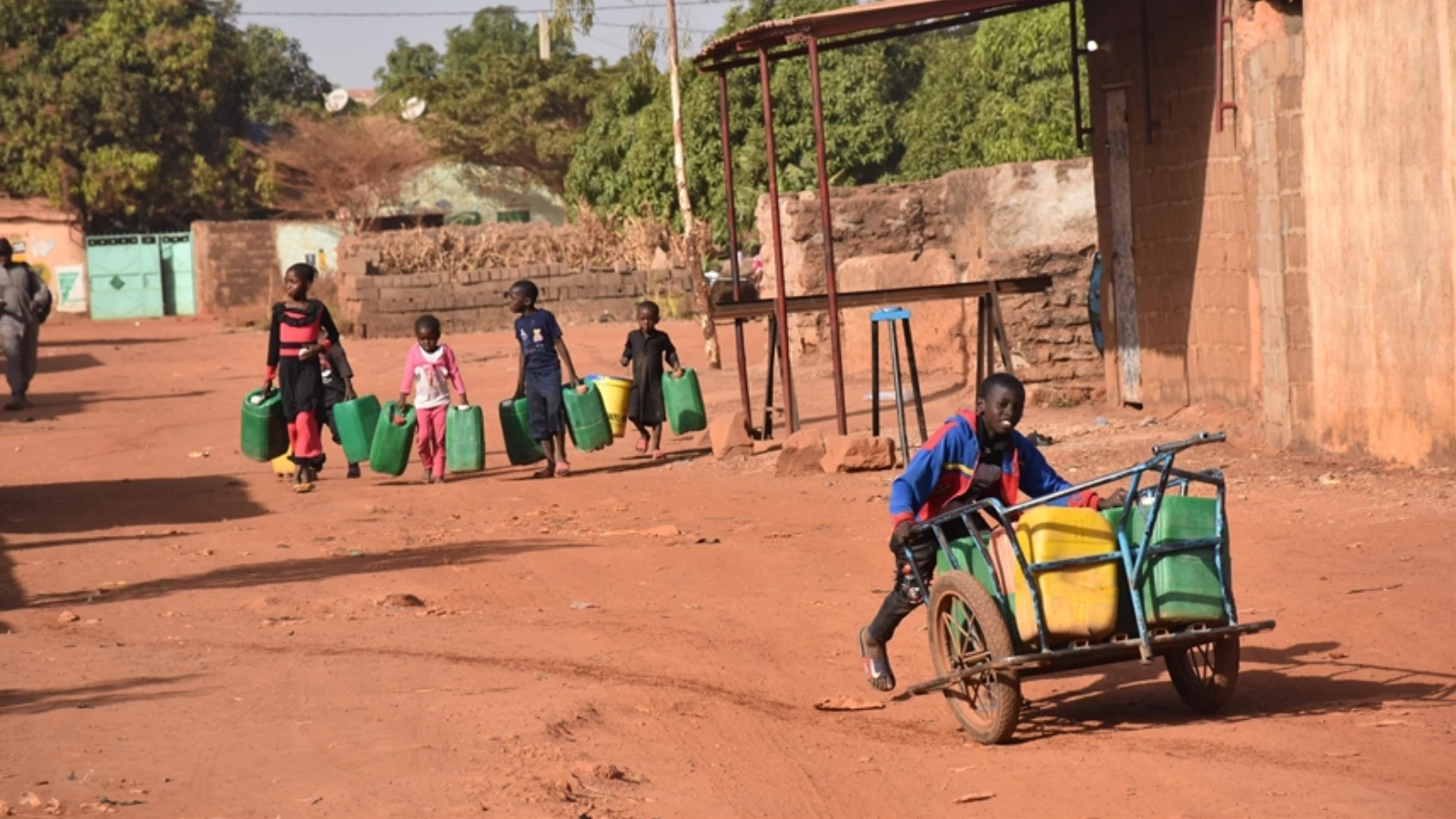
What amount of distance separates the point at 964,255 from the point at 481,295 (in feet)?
43.3

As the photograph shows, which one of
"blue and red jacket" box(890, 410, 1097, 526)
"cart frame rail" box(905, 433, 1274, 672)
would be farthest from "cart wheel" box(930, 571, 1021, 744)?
"blue and red jacket" box(890, 410, 1097, 526)

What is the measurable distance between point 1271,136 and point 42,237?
A: 116 feet

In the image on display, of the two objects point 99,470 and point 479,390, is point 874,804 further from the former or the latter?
point 479,390

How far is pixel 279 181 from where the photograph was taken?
48.5 meters

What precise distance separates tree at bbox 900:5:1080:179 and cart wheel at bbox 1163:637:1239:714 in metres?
25.8

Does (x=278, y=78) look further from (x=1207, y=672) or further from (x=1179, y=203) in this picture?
(x=1207, y=672)

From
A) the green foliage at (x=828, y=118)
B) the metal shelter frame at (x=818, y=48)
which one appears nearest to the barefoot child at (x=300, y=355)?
the metal shelter frame at (x=818, y=48)

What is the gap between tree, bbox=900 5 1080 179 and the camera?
115 feet

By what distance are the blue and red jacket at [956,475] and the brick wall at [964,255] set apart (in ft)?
32.8

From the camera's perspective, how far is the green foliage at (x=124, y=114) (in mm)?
43344

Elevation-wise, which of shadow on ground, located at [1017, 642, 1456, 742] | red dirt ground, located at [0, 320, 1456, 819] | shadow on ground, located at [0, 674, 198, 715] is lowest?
shadow on ground, located at [1017, 642, 1456, 742]

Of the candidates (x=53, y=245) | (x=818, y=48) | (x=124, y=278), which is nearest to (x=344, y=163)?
(x=124, y=278)

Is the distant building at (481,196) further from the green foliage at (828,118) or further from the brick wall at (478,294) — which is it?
the brick wall at (478,294)

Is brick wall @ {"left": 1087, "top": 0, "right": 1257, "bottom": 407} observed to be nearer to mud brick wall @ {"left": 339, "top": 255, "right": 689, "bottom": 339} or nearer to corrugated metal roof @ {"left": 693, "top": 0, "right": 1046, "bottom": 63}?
corrugated metal roof @ {"left": 693, "top": 0, "right": 1046, "bottom": 63}
